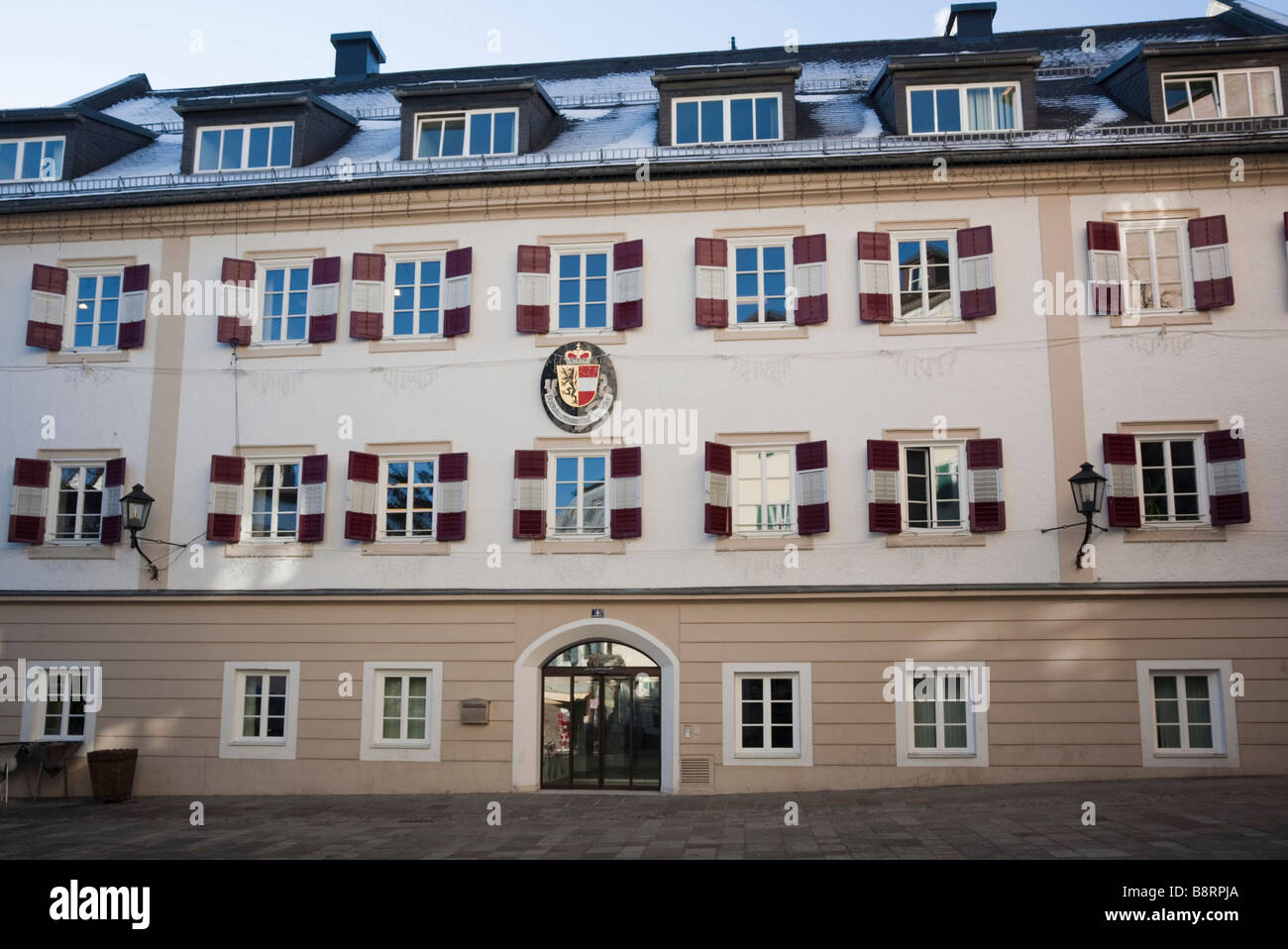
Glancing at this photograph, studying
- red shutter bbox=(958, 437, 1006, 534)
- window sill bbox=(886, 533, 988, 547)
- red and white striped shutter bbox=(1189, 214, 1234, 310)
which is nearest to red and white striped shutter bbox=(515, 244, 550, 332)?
window sill bbox=(886, 533, 988, 547)

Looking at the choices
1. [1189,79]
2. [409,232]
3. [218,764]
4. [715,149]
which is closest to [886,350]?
[715,149]

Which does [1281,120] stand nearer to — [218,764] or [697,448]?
[697,448]

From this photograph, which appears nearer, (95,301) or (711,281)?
(711,281)

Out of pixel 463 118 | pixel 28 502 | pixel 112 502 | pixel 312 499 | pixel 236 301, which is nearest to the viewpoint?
pixel 312 499

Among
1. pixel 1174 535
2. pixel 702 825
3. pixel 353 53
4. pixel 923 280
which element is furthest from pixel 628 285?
pixel 353 53

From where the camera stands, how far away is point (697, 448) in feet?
60.8

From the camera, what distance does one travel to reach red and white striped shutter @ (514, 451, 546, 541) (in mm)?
18531

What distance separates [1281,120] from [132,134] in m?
21.4

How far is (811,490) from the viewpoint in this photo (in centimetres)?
1800

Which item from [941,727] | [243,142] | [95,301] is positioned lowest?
[941,727]

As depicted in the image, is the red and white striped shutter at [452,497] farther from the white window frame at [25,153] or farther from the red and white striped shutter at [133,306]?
the white window frame at [25,153]

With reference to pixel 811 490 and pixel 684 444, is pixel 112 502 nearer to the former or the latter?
pixel 684 444

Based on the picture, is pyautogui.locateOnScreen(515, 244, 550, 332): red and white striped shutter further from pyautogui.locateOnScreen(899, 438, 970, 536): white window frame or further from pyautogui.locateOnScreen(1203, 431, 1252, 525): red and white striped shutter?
pyautogui.locateOnScreen(1203, 431, 1252, 525): red and white striped shutter

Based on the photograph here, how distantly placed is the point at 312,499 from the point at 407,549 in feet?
6.13
